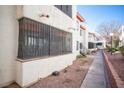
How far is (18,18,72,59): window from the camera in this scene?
5.02 m

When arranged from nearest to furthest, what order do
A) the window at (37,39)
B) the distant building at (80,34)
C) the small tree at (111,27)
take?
the window at (37,39), the small tree at (111,27), the distant building at (80,34)

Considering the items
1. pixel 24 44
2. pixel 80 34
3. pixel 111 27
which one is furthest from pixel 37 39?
pixel 80 34

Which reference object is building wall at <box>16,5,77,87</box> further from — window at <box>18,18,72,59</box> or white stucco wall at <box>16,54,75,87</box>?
window at <box>18,18,72,59</box>

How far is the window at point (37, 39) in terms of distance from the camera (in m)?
5.02

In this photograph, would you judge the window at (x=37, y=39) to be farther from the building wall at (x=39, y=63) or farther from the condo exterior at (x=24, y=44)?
the building wall at (x=39, y=63)

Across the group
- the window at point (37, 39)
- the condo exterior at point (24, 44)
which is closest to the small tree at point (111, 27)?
the window at point (37, 39)

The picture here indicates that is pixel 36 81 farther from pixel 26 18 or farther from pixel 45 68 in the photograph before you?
pixel 26 18

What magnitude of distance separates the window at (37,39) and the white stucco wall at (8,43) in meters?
0.25

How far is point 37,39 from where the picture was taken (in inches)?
225

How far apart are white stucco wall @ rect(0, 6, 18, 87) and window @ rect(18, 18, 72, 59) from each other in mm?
252

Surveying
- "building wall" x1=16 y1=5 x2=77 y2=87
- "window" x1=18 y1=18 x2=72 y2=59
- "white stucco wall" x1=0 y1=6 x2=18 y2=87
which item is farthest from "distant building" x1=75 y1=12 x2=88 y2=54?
"white stucco wall" x1=0 y1=6 x2=18 y2=87
